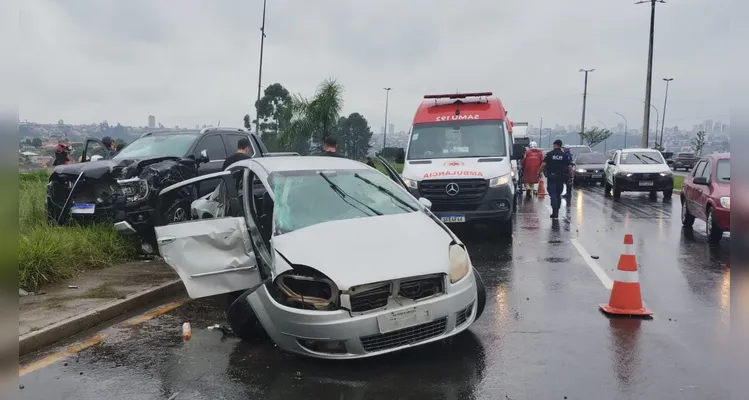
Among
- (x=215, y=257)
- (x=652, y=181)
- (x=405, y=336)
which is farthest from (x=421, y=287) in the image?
(x=652, y=181)

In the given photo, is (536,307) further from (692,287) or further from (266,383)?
(266,383)

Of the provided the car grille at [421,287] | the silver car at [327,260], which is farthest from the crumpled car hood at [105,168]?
the car grille at [421,287]

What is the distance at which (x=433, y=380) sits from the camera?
179 inches

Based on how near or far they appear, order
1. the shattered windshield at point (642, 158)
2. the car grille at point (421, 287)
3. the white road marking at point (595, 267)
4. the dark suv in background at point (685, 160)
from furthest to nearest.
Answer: the dark suv in background at point (685, 160) < the shattered windshield at point (642, 158) < the white road marking at point (595, 267) < the car grille at point (421, 287)

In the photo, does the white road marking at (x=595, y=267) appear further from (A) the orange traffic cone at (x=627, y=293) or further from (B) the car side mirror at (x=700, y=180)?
(B) the car side mirror at (x=700, y=180)

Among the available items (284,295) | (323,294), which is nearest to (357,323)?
(323,294)

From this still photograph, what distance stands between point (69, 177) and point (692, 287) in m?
9.17

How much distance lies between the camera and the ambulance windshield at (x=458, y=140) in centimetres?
1194

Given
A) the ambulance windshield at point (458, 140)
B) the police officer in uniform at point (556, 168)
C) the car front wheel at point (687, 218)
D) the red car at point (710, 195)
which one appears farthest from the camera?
the police officer in uniform at point (556, 168)

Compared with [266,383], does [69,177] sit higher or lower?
higher

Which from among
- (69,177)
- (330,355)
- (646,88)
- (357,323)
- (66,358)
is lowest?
(66,358)

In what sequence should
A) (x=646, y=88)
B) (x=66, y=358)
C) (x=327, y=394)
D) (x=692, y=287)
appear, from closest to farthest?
(x=327, y=394)
(x=66, y=358)
(x=692, y=287)
(x=646, y=88)

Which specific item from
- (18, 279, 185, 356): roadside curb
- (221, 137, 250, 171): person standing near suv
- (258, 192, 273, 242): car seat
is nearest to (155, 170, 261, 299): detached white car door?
(258, 192, 273, 242): car seat

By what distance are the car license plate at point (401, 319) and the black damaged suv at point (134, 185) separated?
161 inches
